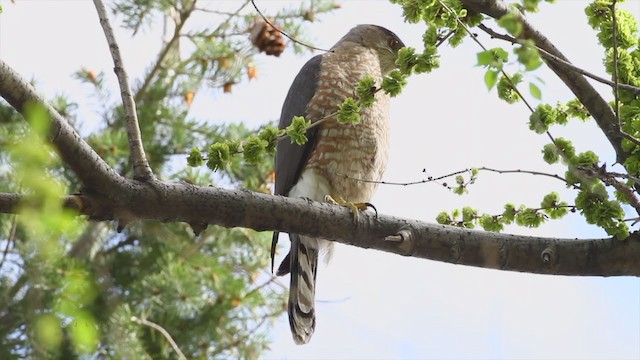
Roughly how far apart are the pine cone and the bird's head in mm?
395

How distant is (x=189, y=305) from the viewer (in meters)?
5.22

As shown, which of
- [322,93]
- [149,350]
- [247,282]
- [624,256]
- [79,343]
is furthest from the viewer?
[247,282]

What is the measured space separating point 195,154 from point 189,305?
9.53 feet

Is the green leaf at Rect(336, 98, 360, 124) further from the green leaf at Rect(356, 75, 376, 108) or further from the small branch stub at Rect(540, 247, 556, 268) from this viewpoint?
the small branch stub at Rect(540, 247, 556, 268)

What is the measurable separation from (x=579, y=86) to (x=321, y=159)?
5.76 feet

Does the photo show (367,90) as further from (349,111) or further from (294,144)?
(294,144)

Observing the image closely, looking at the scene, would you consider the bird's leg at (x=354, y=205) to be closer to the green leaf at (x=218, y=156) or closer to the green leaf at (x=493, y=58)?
the green leaf at (x=218, y=156)

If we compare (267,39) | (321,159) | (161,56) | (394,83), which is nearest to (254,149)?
(394,83)

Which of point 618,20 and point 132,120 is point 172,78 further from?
point 618,20

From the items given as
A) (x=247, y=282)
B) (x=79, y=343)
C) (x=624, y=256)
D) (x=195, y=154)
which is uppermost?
(x=247, y=282)

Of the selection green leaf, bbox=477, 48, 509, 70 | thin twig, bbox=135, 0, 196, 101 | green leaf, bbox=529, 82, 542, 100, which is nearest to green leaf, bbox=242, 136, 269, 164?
green leaf, bbox=477, 48, 509, 70

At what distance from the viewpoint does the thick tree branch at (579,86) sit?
2.57m

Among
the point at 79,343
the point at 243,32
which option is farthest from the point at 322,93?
the point at 79,343

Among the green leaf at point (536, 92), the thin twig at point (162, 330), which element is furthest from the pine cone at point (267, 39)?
the green leaf at point (536, 92)
